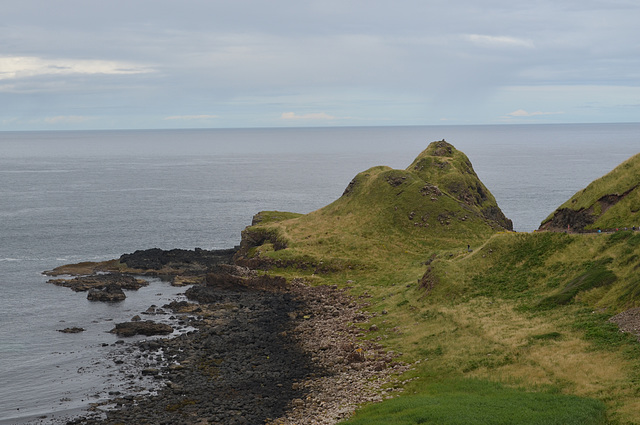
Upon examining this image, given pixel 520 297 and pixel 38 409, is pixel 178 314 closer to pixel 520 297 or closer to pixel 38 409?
pixel 38 409

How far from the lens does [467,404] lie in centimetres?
4047

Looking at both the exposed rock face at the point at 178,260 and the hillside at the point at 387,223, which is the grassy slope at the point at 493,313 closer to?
the hillside at the point at 387,223

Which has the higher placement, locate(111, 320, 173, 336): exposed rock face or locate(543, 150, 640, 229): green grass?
locate(543, 150, 640, 229): green grass

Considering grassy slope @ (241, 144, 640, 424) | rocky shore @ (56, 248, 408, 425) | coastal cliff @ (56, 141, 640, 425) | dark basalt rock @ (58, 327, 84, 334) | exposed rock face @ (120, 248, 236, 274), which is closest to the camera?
grassy slope @ (241, 144, 640, 424)

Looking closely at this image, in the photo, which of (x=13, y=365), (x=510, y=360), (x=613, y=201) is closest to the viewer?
(x=510, y=360)

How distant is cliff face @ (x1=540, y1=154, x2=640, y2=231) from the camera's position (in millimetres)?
71125

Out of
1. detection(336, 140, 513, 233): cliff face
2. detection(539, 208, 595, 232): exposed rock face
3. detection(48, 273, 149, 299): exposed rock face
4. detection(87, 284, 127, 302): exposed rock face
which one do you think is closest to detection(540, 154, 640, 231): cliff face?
detection(539, 208, 595, 232): exposed rock face

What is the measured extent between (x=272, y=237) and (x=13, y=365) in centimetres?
5298

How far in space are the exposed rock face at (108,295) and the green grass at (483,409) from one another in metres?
57.3

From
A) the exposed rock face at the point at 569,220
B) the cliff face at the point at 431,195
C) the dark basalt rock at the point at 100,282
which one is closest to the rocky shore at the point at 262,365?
the dark basalt rock at the point at 100,282

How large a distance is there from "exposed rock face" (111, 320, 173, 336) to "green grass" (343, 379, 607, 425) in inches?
1446

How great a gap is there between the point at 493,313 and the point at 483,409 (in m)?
22.7

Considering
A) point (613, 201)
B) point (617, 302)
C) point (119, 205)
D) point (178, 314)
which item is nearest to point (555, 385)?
point (617, 302)

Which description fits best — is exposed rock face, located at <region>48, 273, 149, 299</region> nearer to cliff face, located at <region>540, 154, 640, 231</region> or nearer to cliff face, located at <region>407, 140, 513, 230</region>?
cliff face, located at <region>407, 140, 513, 230</region>
